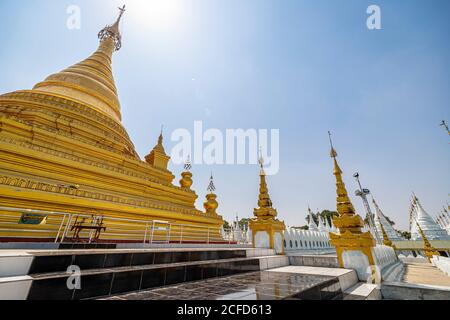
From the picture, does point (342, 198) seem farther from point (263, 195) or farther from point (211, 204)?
point (211, 204)

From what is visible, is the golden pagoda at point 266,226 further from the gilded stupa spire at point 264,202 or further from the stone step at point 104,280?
the stone step at point 104,280

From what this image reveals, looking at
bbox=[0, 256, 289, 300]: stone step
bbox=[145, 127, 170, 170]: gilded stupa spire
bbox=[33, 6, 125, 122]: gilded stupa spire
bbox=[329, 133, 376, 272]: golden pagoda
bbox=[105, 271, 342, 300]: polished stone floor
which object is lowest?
bbox=[105, 271, 342, 300]: polished stone floor

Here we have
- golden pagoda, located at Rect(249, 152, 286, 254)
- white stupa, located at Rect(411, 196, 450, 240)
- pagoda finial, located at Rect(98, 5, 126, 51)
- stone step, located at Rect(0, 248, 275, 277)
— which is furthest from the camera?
white stupa, located at Rect(411, 196, 450, 240)

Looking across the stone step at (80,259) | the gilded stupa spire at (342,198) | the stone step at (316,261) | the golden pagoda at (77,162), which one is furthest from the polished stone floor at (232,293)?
the golden pagoda at (77,162)

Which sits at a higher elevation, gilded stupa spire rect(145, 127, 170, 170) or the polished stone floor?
gilded stupa spire rect(145, 127, 170, 170)

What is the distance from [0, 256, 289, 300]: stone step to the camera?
217 cm

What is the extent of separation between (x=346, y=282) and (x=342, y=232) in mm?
1780

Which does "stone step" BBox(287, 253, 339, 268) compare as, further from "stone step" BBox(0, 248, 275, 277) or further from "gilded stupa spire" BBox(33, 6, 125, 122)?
"gilded stupa spire" BBox(33, 6, 125, 122)

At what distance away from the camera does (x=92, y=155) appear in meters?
9.19

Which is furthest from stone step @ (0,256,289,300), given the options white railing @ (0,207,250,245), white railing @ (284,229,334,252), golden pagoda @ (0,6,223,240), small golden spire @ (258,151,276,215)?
white railing @ (284,229,334,252)

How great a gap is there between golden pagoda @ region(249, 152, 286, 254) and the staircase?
11.1ft
